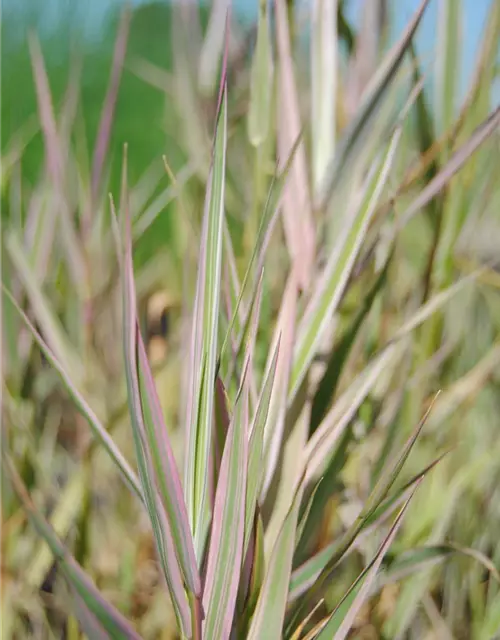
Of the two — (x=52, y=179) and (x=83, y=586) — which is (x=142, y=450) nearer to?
(x=83, y=586)

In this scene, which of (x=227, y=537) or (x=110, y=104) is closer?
(x=227, y=537)

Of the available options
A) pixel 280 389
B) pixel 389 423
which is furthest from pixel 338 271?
pixel 389 423

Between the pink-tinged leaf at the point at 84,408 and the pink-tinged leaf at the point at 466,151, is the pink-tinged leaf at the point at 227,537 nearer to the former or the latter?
the pink-tinged leaf at the point at 84,408

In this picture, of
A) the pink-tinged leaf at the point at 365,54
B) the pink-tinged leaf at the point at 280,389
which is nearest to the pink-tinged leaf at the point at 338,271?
the pink-tinged leaf at the point at 280,389

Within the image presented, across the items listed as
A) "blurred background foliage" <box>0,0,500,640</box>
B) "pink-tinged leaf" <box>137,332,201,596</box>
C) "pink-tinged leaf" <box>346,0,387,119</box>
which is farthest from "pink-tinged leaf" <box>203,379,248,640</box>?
"pink-tinged leaf" <box>346,0,387,119</box>

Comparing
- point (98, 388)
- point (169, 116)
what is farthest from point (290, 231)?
point (169, 116)

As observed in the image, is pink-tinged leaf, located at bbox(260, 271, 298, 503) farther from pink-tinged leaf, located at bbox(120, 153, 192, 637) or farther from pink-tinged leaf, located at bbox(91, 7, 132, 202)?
pink-tinged leaf, located at bbox(91, 7, 132, 202)
